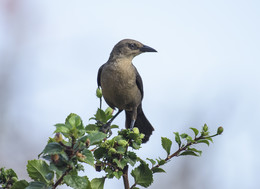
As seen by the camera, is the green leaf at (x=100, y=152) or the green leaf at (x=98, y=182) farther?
the green leaf at (x=98, y=182)

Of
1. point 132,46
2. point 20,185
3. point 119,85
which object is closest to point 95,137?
point 20,185

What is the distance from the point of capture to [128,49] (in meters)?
6.06

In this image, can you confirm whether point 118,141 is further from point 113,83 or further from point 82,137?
point 113,83

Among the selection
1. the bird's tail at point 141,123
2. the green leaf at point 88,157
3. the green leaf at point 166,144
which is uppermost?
the green leaf at point 88,157

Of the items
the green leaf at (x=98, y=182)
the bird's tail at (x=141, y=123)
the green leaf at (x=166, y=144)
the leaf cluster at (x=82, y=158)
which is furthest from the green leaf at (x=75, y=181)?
the bird's tail at (x=141, y=123)

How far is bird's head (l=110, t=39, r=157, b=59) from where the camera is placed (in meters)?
6.01

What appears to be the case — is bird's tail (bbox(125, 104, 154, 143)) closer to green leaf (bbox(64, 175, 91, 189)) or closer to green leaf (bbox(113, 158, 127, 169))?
green leaf (bbox(113, 158, 127, 169))

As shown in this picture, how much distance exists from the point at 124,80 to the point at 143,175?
278 cm

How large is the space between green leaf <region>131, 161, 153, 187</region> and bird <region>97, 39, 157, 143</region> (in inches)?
99.9

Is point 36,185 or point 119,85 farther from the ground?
point 119,85

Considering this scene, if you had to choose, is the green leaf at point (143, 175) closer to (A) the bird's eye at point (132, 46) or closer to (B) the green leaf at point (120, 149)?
(B) the green leaf at point (120, 149)

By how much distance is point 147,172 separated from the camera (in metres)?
3.00

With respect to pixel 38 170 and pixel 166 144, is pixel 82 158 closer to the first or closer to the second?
pixel 38 170

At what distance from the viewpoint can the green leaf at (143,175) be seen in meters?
2.98
